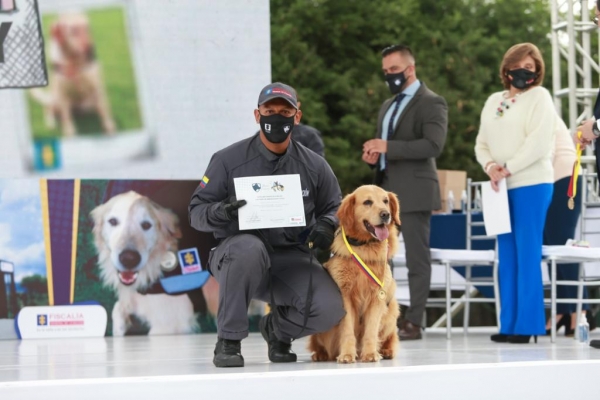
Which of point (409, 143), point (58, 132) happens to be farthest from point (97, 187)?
point (409, 143)

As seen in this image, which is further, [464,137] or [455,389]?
[464,137]

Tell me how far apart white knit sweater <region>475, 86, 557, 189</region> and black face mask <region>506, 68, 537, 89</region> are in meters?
0.05

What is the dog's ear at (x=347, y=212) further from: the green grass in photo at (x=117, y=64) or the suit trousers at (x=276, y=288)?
the green grass in photo at (x=117, y=64)

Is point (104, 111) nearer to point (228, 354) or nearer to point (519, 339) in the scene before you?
point (519, 339)

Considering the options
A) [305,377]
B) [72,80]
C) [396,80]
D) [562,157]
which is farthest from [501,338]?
[72,80]

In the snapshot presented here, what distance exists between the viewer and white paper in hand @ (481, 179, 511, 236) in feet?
19.3

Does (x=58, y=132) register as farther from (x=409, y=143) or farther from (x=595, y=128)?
(x=595, y=128)

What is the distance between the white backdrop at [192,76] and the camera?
765cm

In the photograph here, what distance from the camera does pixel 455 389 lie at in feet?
12.5

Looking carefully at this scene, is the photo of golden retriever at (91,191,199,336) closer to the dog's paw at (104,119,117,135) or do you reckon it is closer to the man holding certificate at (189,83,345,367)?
the dog's paw at (104,119,117,135)

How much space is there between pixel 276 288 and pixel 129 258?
8.89 ft

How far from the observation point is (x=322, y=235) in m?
4.39

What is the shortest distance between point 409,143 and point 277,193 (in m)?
2.04

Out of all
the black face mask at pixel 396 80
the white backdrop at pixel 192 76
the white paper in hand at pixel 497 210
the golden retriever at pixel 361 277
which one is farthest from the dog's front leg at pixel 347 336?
the white backdrop at pixel 192 76
